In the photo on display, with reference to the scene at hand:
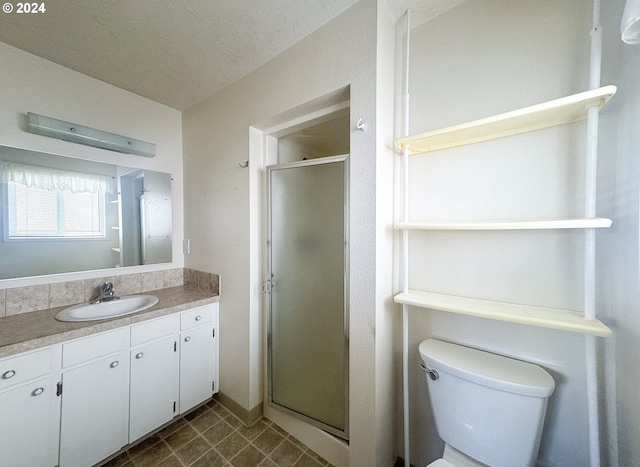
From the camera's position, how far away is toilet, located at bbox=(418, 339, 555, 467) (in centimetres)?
90

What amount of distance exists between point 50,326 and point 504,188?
2581 mm

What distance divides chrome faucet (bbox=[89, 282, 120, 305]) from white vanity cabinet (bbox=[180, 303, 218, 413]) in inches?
23.4

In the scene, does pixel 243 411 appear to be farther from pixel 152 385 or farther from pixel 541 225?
pixel 541 225

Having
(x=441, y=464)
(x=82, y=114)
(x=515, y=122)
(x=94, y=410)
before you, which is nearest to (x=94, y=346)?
(x=94, y=410)

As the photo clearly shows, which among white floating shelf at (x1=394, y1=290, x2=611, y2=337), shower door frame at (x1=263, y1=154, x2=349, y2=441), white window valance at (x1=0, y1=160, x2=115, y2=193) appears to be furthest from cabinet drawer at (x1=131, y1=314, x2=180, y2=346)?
white floating shelf at (x1=394, y1=290, x2=611, y2=337)

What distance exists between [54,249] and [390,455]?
2.62 metres

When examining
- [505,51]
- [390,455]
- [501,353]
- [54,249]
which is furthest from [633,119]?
[54,249]

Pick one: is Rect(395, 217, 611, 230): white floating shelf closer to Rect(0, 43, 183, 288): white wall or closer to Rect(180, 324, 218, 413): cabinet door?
Rect(180, 324, 218, 413): cabinet door

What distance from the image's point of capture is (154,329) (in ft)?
5.23

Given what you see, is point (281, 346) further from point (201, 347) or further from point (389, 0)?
point (389, 0)

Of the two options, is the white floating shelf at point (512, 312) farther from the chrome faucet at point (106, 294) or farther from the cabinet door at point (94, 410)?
the chrome faucet at point (106, 294)

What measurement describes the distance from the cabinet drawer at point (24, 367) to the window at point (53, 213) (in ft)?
2.87

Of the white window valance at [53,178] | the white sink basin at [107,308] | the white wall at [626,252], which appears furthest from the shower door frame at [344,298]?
the white window valance at [53,178]

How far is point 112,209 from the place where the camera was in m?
1.88
